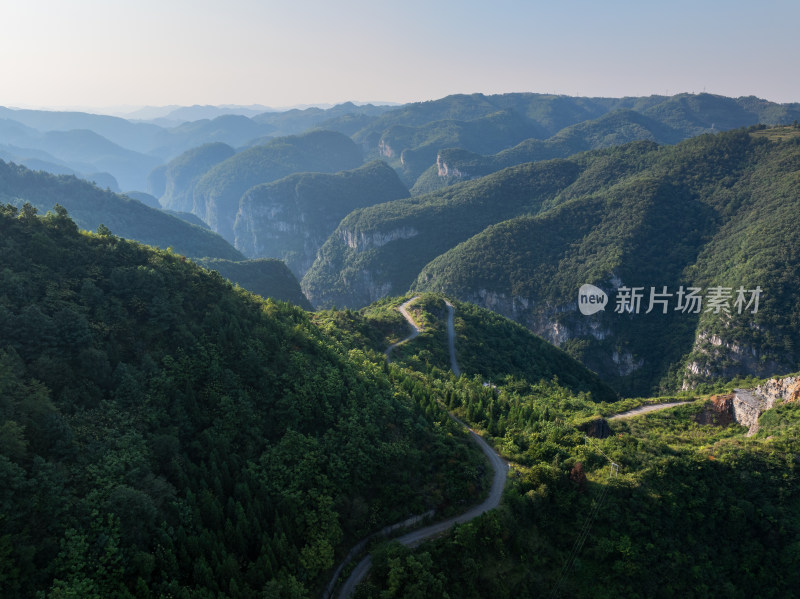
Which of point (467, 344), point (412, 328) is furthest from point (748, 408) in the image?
point (412, 328)

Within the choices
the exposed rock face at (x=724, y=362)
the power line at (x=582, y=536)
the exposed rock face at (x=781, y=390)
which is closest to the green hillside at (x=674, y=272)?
the exposed rock face at (x=724, y=362)

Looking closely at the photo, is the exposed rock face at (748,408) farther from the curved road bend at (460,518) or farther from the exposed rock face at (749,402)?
the curved road bend at (460,518)

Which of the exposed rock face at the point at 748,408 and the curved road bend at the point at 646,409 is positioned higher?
the exposed rock face at the point at 748,408

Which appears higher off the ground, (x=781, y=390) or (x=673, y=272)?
(x=673, y=272)

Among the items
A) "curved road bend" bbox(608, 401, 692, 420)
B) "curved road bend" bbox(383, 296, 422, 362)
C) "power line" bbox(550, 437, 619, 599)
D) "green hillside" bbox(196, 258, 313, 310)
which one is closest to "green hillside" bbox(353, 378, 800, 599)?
"power line" bbox(550, 437, 619, 599)

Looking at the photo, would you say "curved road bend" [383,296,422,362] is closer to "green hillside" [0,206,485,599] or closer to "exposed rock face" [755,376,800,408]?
"green hillside" [0,206,485,599]

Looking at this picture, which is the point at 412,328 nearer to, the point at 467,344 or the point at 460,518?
the point at 467,344
